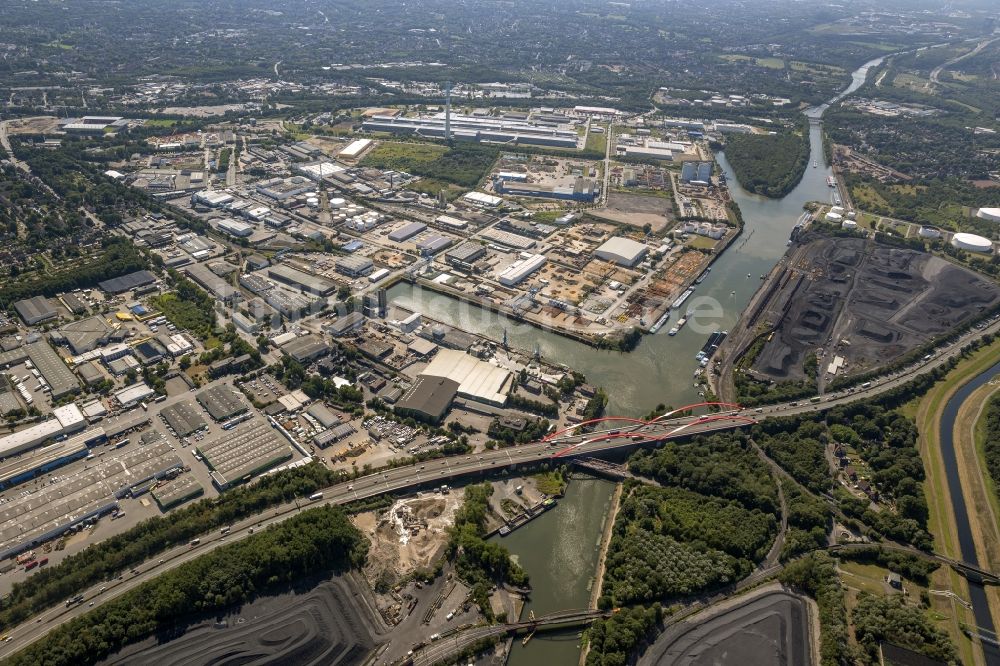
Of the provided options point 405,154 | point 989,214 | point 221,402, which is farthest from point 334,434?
point 989,214

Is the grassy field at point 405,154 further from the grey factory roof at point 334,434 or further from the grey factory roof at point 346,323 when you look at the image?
the grey factory roof at point 334,434

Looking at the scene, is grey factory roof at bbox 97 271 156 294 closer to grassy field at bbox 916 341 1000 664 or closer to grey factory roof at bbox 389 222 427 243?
grey factory roof at bbox 389 222 427 243

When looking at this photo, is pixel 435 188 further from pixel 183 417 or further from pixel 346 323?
pixel 183 417

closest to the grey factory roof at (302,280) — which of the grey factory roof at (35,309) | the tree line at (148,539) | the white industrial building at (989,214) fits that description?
the grey factory roof at (35,309)

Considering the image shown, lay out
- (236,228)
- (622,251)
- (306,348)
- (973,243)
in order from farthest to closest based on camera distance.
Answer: (973,243)
(236,228)
(622,251)
(306,348)

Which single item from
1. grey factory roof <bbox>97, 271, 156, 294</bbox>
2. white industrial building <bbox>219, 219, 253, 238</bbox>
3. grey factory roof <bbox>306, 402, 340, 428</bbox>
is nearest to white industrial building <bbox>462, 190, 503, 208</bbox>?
white industrial building <bbox>219, 219, 253, 238</bbox>

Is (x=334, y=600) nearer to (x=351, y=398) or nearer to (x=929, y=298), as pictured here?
(x=351, y=398)

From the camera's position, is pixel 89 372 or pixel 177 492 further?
pixel 89 372

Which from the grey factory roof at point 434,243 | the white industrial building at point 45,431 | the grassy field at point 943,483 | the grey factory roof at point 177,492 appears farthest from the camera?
the grey factory roof at point 434,243
